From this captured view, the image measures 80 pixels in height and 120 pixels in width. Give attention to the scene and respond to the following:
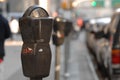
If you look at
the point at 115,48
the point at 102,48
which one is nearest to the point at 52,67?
the point at 115,48

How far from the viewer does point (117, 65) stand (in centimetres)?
1130

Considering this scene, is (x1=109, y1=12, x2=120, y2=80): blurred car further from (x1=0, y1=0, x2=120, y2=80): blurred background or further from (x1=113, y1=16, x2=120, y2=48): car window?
(x1=0, y1=0, x2=120, y2=80): blurred background

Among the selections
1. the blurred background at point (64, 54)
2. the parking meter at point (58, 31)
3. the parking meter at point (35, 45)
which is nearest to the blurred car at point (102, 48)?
the blurred background at point (64, 54)

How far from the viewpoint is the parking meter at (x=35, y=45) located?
4.64m

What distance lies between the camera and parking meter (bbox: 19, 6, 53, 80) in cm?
464

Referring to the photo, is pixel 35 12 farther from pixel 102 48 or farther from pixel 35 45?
pixel 102 48

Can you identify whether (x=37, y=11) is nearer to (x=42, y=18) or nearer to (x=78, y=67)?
(x=42, y=18)

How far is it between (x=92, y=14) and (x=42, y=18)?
168 feet

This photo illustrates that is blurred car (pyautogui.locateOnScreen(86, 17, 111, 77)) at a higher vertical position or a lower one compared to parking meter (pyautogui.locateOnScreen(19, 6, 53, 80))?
lower

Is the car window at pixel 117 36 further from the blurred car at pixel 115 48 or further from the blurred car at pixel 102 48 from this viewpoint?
the blurred car at pixel 102 48

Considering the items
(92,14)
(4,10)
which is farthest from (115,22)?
(92,14)

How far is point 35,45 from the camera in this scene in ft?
15.3

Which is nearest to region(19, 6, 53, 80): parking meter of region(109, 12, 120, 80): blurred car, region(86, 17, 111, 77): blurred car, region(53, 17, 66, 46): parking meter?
region(53, 17, 66, 46): parking meter

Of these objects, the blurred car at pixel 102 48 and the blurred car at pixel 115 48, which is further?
the blurred car at pixel 102 48
